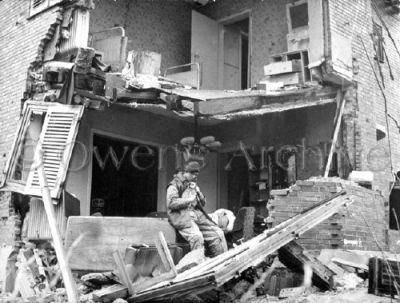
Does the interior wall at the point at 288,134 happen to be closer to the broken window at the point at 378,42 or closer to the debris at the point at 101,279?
the broken window at the point at 378,42

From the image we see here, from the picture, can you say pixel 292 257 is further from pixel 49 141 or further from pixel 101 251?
pixel 49 141

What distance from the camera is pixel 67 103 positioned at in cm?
899

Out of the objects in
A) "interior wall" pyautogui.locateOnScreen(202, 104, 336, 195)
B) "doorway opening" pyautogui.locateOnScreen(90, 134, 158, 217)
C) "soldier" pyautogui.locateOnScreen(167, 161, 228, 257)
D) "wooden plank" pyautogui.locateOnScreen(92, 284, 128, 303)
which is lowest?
"wooden plank" pyautogui.locateOnScreen(92, 284, 128, 303)

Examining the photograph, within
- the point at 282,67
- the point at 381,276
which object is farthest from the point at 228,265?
the point at 282,67

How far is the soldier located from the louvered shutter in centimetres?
216

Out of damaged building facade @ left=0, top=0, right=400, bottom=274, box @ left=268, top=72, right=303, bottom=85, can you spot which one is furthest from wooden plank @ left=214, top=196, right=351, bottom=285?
box @ left=268, top=72, right=303, bottom=85

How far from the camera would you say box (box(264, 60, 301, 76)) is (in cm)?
1056

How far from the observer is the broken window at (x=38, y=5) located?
9811mm

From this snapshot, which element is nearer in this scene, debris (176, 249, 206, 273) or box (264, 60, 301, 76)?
debris (176, 249, 206, 273)

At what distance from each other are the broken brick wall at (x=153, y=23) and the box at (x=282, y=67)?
2353 mm

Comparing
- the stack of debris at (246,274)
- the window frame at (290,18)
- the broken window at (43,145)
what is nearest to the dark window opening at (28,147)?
the broken window at (43,145)

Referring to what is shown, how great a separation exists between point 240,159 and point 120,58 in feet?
12.7

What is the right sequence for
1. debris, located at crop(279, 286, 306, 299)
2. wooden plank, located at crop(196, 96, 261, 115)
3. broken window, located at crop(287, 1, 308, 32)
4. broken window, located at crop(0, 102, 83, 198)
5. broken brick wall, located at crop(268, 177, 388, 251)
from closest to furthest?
debris, located at crop(279, 286, 306, 299) < broken brick wall, located at crop(268, 177, 388, 251) < broken window, located at crop(0, 102, 83, 198) < wooden plank, located at crop(196, 96, 261, 115) < broken window, located at crop(287, 1, 308, 32)

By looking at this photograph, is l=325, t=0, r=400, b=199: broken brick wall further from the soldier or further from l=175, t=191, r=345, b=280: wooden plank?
the soldier
